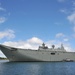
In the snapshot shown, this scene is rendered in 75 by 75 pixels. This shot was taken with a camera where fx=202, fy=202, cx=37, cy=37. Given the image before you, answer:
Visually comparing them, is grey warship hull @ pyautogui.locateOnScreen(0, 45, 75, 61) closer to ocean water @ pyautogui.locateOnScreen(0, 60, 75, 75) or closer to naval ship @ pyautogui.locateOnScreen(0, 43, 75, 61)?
naval ship @ pyautogui.locateOnScreen(0, 43, 75, 61)

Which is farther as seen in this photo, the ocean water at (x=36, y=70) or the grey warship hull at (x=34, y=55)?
the grey warship hull at (x=34, y=55)

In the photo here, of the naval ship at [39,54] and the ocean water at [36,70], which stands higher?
the naval ship at [39,54]

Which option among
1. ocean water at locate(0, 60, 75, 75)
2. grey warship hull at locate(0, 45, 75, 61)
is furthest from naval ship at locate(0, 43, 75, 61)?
ocean water at locate(0, 60, 75, 75)

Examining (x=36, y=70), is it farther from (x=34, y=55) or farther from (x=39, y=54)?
(x=39, y=54)

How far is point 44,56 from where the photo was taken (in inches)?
4365

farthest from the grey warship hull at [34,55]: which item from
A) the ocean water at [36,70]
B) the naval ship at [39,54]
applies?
the ocean water at [36,70]

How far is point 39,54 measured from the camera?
356ft

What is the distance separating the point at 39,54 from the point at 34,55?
335 cm

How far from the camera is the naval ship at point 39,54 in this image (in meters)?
101

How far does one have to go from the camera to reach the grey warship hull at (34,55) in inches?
3979

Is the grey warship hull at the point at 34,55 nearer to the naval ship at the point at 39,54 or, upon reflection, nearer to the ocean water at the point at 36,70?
the naval ship at the point at 39,54

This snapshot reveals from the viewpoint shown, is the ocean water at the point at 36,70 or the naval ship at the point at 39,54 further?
the naval ship at the point at 39,54

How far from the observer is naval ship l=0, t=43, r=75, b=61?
101188 mm

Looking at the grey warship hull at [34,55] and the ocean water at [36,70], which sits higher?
the grey warship hull at [34,55]
